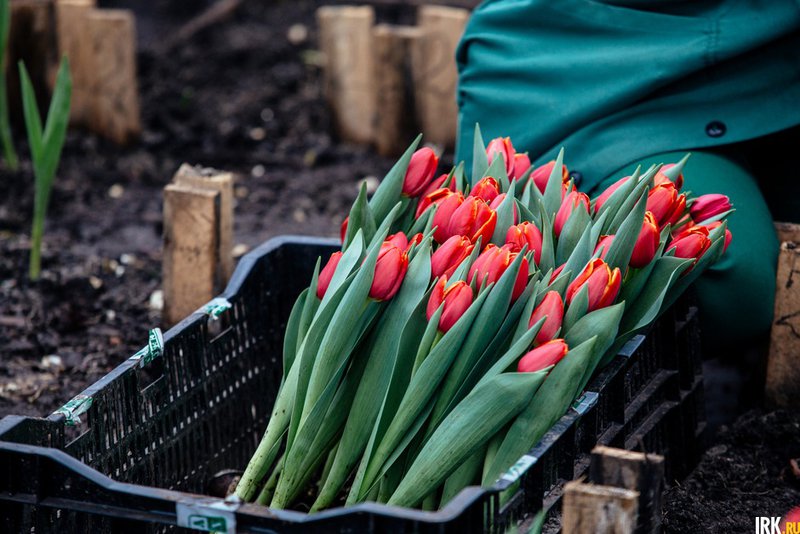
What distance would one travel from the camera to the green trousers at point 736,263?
6.36ft

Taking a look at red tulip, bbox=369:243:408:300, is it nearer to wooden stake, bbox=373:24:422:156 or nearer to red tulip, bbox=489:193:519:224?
red tulip, bbox=489:193:519:224

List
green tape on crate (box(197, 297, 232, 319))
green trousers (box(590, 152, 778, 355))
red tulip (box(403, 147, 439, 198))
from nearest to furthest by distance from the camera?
red tulip (box(403, 147, 439, 198))
green tape on crate (box(197, 297, 232, 319))
green trousers (box(590, 152, 778, 355))

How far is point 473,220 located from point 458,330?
0.73 ft

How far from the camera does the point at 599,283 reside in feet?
4.74

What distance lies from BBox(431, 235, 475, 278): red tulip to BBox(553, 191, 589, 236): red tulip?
178mm

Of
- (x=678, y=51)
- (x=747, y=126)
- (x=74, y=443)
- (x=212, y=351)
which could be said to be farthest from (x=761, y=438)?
(x=74, y=443)

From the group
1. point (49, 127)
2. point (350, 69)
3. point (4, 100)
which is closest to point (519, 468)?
point (49, 127)

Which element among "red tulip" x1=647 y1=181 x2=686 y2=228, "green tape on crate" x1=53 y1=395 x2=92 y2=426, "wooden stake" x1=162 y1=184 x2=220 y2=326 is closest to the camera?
"green tape on crate" x1=53 y1=395 x2=92 y2=426

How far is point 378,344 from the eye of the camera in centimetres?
150

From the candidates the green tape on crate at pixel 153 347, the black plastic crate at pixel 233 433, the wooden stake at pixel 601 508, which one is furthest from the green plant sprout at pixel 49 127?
the wooden stake at pixel 601 508

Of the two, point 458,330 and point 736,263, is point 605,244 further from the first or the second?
point 736,263

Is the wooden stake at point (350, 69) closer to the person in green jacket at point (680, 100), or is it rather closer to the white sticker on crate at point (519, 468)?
the person in green jacket at point (680, 100)

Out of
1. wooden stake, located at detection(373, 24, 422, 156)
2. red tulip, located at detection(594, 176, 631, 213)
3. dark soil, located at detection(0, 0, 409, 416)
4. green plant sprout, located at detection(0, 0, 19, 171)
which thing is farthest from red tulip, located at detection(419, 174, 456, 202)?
wooden stake, located at detection(373, 24, 422, 156)

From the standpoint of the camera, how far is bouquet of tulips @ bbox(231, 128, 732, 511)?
1.40 m
